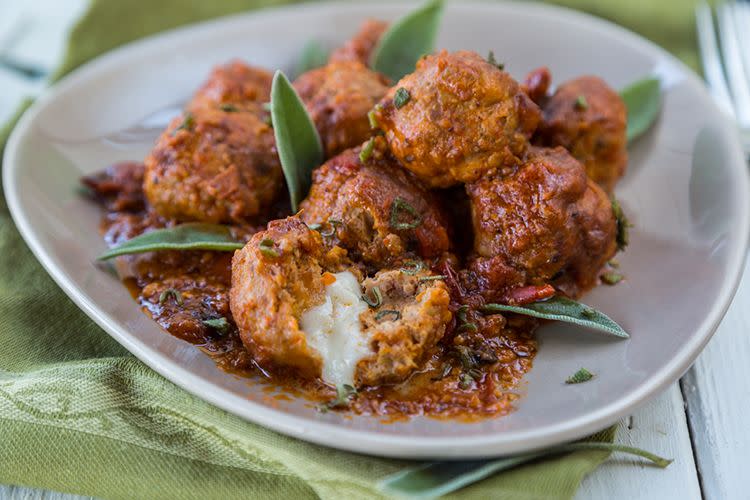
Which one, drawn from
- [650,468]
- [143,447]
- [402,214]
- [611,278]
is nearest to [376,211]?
[402,214]

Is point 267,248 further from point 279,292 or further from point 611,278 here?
point 611,278

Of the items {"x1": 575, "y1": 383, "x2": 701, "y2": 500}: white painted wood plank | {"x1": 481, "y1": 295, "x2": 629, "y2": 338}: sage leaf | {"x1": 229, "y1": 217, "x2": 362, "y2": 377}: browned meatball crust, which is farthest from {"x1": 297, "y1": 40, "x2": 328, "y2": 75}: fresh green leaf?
{"x1": 575, "y1": 383, "x2": 701, "y2": 500}: white painted wood plank

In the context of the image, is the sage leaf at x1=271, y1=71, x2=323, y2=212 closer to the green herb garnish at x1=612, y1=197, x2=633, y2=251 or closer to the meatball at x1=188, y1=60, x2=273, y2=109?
the meatball at x1=188, y1=60, x2=273, y2=109

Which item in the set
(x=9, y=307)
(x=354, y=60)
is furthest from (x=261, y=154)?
(x=9, y=307)

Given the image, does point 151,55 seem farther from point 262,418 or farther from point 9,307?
point 262,418

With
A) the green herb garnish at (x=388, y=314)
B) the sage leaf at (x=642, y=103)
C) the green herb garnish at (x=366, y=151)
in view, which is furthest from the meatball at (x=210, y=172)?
the sage leaf at (x=642, y=103)

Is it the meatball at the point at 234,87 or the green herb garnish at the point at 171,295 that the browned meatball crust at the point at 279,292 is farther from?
the meatball at the point at 234,87
